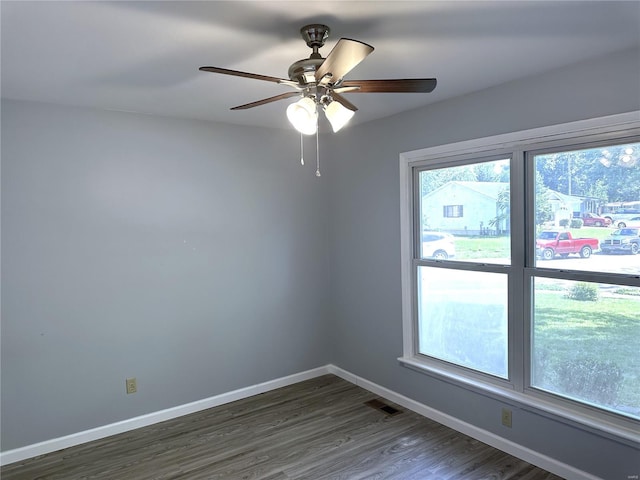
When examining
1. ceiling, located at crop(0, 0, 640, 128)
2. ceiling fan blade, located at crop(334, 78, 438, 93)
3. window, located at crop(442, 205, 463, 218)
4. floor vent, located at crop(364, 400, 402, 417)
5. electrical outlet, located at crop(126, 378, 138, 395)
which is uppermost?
ceiling, located at crop(0, 0, 640, 128)

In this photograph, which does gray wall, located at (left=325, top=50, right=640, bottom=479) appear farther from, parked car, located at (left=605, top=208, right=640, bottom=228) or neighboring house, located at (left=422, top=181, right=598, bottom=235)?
parked car, located at (left=605, top=208, right=640, bottom=228)

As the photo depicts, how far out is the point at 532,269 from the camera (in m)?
2.64

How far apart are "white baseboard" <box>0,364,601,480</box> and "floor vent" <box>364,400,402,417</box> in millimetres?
95

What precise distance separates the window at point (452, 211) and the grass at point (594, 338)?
78 cm

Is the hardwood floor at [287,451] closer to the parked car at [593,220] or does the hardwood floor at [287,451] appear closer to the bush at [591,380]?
the bush at [591,380]

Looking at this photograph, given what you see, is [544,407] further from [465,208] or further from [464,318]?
[465,208]

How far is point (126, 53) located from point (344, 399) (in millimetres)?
3040

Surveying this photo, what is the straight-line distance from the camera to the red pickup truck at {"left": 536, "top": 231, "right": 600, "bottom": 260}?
241 cm

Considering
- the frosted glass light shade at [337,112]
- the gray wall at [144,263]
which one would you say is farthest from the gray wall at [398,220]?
the frosted glass light shade at [337,112]

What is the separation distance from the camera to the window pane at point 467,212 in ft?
9.20

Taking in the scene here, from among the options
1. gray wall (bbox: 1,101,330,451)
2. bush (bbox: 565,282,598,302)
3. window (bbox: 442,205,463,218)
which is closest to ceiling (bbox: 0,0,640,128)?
gray wall (bbox: 1,101,330,451)

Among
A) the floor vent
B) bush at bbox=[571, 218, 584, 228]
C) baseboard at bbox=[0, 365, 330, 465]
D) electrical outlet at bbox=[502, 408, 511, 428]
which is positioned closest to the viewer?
bush at bbox=[571, 218, 584, 228]

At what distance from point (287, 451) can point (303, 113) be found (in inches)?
89.5

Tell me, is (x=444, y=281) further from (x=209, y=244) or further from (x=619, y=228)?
(x=209, y=244)
